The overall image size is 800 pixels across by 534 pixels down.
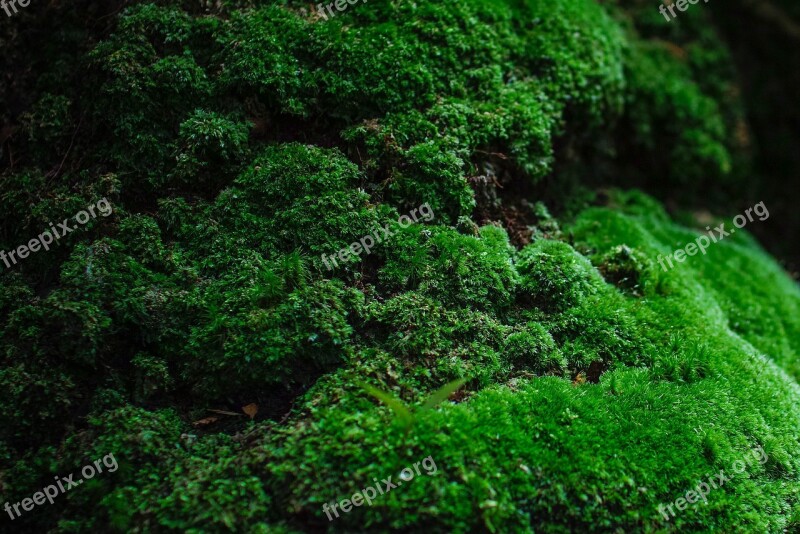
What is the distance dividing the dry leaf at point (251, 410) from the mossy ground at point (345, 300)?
1.7 inches

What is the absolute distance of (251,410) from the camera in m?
3.32

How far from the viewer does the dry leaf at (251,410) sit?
3309 millimetres

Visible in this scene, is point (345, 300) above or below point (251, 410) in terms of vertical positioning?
above

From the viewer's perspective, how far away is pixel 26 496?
3.01 meters

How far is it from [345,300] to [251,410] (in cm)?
91

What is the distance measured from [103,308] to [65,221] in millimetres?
824

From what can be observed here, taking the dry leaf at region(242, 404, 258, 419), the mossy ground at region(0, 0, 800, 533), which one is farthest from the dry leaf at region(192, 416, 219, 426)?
the dry leaf at region(242, 404, 258, 419)

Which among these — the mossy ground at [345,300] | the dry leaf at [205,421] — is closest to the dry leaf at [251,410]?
the mossy ground at [345,300]

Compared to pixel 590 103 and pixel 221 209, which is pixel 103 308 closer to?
pixel 221 209

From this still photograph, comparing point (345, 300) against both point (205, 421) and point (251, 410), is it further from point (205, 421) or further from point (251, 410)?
point (205, 421)

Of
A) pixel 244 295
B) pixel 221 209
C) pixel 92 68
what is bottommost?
pixel 244 295

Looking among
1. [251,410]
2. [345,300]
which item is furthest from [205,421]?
[345,300]

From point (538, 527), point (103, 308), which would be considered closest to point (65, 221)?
point (103, 308)

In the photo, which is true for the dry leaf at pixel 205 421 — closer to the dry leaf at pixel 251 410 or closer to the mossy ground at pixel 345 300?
the mossy ground at pixel 345 300
